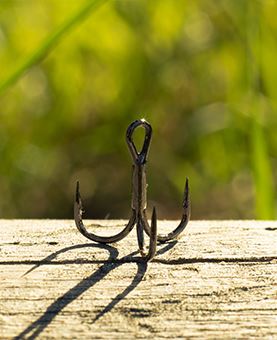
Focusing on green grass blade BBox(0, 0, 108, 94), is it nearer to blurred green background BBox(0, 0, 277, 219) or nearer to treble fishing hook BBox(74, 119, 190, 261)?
treble fishing hook BBox(74, 119, 190, 261)

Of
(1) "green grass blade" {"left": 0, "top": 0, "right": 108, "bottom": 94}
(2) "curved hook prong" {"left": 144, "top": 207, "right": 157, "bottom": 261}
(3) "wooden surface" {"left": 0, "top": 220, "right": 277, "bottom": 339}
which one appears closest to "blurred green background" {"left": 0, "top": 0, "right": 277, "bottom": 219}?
(1) "green grass blade" {"left": 0, "top": 0, "right": 108, "bottom": 94}

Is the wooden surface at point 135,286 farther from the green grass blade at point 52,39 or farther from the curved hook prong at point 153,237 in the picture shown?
the green grass blade at point 52,39

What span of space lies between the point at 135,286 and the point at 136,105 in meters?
2.23

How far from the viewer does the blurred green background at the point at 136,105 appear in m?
3.48

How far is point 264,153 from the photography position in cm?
252

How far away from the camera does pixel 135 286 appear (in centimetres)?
143

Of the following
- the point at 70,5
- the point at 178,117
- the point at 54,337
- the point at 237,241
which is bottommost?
the point at 54,337

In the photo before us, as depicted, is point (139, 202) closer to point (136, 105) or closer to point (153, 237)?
point (153, 237)

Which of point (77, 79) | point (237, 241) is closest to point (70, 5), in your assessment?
point (77, 79)

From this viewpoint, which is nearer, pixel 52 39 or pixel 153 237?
pixel 153 237

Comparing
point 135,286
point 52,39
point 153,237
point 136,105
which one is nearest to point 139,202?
point 153,237

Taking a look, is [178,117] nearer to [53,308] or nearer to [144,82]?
[144,82]

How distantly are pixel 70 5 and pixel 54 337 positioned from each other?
2313mm

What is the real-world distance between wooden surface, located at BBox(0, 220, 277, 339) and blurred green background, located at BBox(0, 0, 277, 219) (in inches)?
71.0
